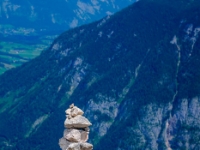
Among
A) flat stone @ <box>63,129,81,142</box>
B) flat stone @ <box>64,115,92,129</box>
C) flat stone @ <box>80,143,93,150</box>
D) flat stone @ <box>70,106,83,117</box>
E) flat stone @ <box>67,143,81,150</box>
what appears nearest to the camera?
flat stone @ <box>67,143,81,150</box>

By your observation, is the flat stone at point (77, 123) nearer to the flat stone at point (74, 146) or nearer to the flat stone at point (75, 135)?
the flat stone at point (75, 135)

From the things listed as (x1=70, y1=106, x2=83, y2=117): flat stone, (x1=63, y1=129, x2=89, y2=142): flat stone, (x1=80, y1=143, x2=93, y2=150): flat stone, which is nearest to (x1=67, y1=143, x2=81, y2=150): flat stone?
(x1=80, y1=143, x2=93, y2=150): flat stone

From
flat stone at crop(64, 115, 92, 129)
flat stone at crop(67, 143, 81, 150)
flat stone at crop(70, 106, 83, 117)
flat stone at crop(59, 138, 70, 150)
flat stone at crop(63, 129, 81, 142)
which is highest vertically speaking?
flat stone at crop(70, 106, 83, 117)

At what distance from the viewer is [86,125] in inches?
2025

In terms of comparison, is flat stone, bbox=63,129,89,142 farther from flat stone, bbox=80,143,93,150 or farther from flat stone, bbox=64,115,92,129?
flat stone, bbox=80,143,93,150

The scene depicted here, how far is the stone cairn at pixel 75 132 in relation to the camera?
49875 mm

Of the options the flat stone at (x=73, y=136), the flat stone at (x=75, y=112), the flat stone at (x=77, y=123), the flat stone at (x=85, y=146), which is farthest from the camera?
the flat stone at (x=75, y=112)

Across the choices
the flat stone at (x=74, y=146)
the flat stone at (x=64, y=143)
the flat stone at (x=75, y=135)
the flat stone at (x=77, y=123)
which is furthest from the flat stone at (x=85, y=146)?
the flat stone at (x=77, y=123)

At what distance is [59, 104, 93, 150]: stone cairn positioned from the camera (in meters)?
49.9

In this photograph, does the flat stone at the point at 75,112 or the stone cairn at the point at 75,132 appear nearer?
the stone cairn at the point at 75,132

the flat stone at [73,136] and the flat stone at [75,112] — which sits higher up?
the flat stone at [75,112]

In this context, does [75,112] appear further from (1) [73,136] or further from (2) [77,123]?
(1) [73,136]

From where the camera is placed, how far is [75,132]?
166ft

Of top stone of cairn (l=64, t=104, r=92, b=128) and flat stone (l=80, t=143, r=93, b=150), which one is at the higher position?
top stone of cairn (l=64, t=104, r=92, b=128)
